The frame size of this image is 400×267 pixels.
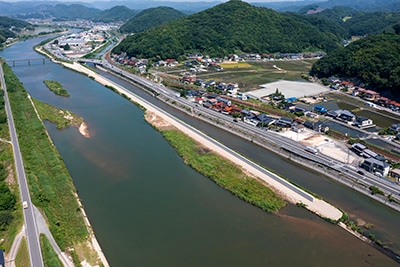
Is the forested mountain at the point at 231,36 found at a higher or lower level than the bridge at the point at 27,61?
higher

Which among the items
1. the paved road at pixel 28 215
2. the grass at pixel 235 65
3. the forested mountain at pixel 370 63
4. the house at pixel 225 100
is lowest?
the paved road at pixel 28 215

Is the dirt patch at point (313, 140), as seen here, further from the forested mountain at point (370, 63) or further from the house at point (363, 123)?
the forested mountain at point (370, 63)

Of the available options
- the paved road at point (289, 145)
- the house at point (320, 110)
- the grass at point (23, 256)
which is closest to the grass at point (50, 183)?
the grass at point (23, 256)

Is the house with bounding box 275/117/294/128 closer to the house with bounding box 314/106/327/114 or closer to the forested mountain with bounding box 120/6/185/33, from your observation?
the house with bounding box 314/106/327/114

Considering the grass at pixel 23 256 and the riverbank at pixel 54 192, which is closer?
the grass at pixel 23 256

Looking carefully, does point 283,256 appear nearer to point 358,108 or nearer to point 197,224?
point 197,224

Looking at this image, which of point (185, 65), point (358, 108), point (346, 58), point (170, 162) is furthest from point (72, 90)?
point (346, 58)

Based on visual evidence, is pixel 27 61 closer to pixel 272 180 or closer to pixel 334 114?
pixel 334 114
